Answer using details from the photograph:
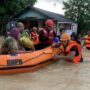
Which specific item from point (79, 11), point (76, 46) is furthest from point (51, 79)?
point (79, 11)

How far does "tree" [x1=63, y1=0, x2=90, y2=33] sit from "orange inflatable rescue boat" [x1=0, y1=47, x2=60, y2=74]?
80.4 ft

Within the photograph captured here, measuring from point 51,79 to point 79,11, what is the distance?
85.5 ft

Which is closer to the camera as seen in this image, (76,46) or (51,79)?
(51,79)

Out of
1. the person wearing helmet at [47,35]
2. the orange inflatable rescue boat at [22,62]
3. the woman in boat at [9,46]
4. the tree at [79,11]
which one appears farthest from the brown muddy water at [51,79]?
the tree at [79,11]

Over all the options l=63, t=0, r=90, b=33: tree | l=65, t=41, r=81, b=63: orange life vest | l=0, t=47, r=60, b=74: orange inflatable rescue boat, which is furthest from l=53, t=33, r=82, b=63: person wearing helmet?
l=63, t=0, r=90, b=33: tree

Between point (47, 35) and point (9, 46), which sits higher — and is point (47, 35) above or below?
above

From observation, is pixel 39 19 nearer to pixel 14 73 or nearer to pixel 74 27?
pixel 74 27

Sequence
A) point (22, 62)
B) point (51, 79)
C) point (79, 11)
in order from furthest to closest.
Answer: point (79, 11), point (22, 62), point (51, 79)

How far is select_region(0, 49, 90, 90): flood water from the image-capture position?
7.77 meters

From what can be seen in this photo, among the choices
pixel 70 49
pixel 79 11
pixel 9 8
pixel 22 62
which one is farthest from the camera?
pixel 79 11

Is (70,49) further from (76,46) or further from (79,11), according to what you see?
(79,11)

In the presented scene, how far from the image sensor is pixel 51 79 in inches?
342

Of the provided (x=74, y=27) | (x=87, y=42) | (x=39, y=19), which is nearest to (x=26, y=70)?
(x=87, y=42)

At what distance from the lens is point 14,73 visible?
893 cm
